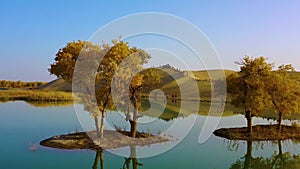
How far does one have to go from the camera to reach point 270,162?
1688cm

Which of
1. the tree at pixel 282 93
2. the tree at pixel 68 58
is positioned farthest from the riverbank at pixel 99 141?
the tree at pixel 282 93

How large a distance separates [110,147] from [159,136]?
4256mm

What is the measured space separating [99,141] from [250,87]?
12.5m

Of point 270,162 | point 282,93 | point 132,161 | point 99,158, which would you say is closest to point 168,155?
point 132,161

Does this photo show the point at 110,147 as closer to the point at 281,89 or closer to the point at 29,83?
the point at 281,89

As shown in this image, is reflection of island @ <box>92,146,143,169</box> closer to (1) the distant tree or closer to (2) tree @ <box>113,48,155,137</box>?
(2) tree @ <box>113,48,155,137</box>

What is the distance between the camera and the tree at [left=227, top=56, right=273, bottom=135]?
22.8 m

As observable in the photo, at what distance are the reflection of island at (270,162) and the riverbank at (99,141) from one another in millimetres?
5517

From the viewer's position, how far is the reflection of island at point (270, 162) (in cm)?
1616

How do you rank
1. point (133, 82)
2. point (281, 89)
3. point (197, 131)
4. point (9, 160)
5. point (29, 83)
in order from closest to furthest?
1. point (9, 160)
2. point (133, 82)
3. point (281, 89)
4. point (197, 131)
5. point (29, 83)

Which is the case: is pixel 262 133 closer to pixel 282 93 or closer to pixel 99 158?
pixel 282 93

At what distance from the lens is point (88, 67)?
18250 millimetres

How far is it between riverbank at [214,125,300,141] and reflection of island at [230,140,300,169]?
3858 millimetres

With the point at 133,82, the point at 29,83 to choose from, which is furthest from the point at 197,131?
the point at 29,83
